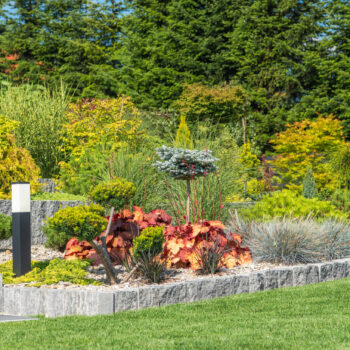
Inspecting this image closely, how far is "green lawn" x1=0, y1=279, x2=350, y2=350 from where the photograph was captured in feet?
12.5

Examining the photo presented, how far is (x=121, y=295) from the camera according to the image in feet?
16.1

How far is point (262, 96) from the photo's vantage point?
22188 mm

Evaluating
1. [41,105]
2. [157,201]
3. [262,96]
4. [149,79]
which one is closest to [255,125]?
[262,96]

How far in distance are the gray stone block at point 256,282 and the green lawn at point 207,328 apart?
0.55 meters

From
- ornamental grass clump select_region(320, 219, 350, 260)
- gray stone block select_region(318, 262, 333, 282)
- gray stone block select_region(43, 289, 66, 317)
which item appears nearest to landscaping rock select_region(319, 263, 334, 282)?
gray stone block select_region(318, 262, 333, 282)

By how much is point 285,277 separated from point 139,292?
77.0 inches

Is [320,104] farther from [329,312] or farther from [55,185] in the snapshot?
[329,312]

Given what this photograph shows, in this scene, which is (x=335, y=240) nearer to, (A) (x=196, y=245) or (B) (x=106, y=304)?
(A) (x=196, y=245)

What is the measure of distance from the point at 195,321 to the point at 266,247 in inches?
105

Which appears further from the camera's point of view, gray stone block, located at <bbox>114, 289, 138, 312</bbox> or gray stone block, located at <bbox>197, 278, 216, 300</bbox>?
gray stone block, located at <bbox>197, 278, 216, 300</bbox>

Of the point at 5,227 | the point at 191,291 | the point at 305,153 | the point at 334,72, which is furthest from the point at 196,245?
the point at 334,72

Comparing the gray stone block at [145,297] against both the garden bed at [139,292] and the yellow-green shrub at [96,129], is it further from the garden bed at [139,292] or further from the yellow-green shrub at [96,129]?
the yellow-green shrub at [96,129]

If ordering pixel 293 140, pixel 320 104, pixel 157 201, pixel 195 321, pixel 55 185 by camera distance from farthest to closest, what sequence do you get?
pixel 320 104, pixel 293 140, pixel 55 185, pixel 157 201, pixel 195 321

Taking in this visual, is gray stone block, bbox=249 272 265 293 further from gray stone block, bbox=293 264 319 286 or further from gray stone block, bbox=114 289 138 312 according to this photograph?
gray stone block, bbox=114 289 138 312
